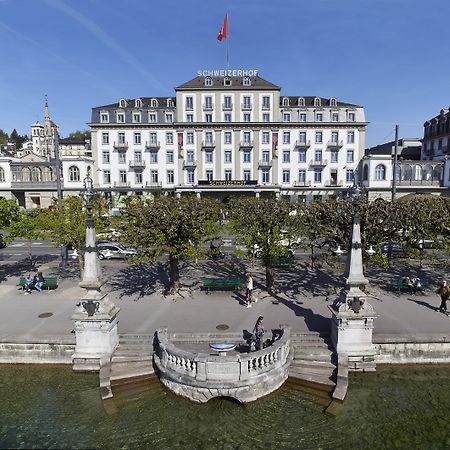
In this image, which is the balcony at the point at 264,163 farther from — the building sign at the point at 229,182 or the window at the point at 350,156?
the window at the point at 350,156

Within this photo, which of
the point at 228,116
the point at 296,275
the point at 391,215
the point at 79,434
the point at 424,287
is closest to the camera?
the point at 79,434

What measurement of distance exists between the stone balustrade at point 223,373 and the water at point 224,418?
342mm

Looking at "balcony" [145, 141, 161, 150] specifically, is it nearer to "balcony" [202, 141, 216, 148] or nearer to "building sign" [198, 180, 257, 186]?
"balcony" [202, 141, 216, 148]

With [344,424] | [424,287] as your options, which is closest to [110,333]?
[344,424]

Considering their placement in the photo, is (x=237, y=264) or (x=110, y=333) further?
Result: (x=237, y=264)

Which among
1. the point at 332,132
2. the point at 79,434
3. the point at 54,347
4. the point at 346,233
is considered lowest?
the point at 79,434

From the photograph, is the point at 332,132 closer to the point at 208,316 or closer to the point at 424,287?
the point at 424,287

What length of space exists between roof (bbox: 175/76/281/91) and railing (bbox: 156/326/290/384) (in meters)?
48.3

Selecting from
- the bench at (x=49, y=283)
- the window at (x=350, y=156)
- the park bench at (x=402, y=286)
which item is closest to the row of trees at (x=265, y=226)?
the bench at (x=49, y=283)

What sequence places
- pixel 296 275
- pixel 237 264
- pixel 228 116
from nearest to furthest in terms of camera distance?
pixel 296 275 → pixel 237 264 → pixel 228 116

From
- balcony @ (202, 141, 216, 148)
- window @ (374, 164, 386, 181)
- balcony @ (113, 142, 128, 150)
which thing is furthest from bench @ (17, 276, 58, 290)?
window @ (374, 164, 386, 181)

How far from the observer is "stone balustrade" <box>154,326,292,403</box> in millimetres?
11242

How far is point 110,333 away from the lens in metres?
13.3

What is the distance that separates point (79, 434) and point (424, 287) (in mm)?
18338
